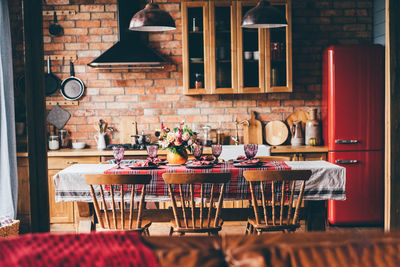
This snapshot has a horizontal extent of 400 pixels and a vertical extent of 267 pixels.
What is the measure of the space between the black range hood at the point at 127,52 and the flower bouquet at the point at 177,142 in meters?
1.53

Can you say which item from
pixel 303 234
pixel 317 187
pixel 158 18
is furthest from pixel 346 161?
pixel 303 234

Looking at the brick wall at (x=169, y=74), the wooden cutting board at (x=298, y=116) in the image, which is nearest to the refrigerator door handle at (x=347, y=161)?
the wooden cutting board at (x=298, y=116)

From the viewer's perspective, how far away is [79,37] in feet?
16.5

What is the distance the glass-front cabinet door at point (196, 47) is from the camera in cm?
468

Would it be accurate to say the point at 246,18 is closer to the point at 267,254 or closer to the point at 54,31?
the point at 267,254

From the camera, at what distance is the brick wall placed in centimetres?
501

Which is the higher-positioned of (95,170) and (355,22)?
(355,22)

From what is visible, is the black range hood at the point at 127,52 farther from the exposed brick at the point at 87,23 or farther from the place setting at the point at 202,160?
the place setting at the point at 202,160

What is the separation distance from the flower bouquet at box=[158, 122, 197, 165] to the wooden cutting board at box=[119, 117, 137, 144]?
1795 mm

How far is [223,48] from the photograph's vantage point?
4.76 m

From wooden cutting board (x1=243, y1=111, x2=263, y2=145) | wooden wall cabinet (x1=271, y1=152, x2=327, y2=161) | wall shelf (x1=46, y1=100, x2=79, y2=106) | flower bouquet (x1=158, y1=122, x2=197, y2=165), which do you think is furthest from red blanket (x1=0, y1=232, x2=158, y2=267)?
wall shelf (x1=46, y1=100, x2=79, y2=106)

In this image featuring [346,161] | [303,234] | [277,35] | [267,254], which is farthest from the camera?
[277,35]

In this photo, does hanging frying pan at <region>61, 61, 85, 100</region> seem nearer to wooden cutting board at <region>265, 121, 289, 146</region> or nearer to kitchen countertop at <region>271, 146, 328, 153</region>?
wooden cutting board at <region>265, 121, 289, 146</region>

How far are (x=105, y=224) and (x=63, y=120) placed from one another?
2.50 meters
